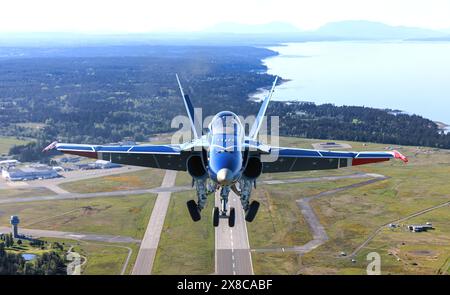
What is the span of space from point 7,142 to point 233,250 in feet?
278

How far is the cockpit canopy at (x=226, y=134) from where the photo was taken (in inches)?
915

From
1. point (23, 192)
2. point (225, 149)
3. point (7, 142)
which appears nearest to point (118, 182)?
point (23, 192)

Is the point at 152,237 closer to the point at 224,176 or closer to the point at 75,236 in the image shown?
the point at 75,236

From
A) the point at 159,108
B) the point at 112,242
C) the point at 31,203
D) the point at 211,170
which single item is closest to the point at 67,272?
the point at 112,242

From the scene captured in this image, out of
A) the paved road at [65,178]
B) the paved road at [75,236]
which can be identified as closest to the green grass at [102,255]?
the paved road at [75,236]

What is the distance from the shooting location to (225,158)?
2259 cm

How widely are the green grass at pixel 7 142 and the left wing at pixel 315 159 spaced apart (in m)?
96.4

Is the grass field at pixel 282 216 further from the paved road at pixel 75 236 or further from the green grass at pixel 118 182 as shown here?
the green grass at pixel 118 182

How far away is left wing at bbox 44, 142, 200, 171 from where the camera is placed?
1102 inches

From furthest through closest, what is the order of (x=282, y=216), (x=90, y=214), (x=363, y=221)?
1. (x=90, y=214)
2. (x=282, y=216)
3. (x=363, y=221)

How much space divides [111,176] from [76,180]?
609 centimetres

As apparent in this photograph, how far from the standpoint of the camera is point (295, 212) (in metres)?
70.6

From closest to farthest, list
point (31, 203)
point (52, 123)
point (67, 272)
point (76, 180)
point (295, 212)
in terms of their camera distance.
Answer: point (67, 272)
point (295, 212)
point (31, 203)
point (76, 180)
point (52, 123)
